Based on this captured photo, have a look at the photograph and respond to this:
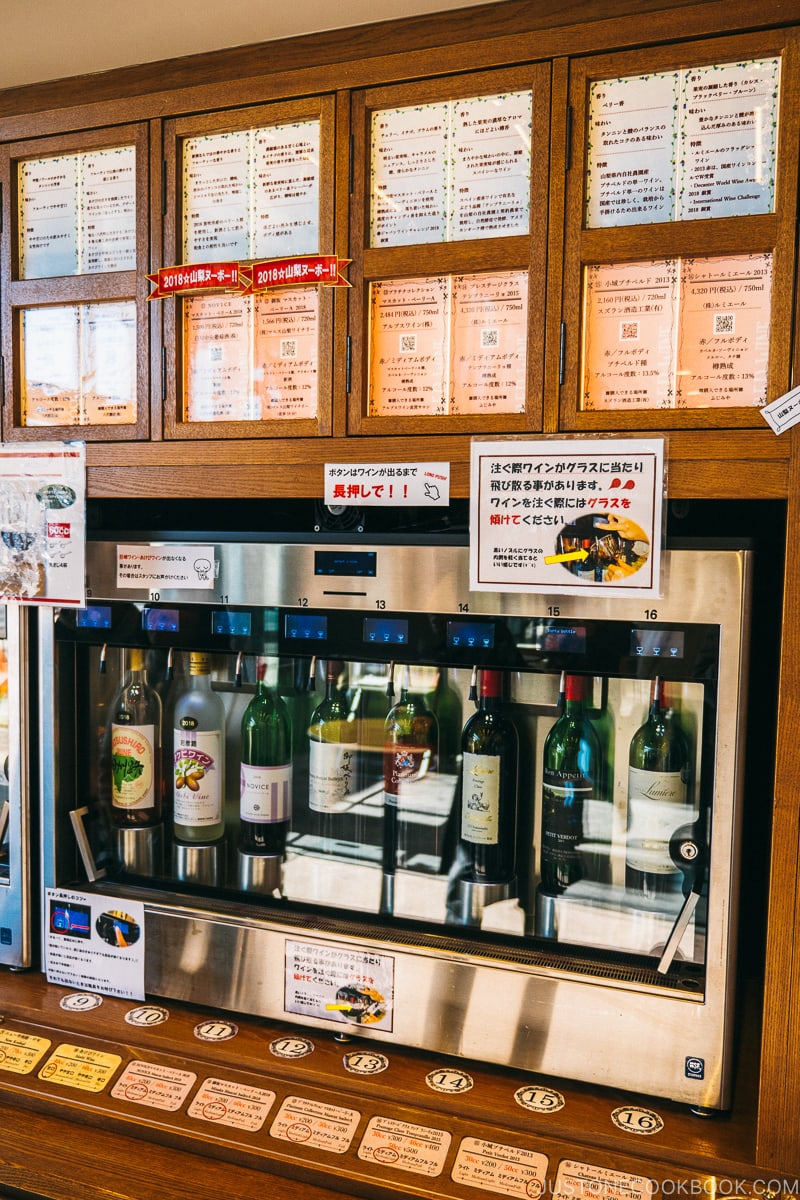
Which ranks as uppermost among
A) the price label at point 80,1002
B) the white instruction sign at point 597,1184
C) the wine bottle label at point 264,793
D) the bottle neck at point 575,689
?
the bottle neck at point 575,689

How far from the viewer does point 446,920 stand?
4.99 feet

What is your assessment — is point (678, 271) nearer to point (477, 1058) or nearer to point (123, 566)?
point (123, 566)

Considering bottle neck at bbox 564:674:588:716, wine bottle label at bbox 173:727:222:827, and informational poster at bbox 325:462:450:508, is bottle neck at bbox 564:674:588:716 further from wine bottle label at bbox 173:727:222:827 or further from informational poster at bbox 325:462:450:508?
wine bottle label at bbox 173:727:222:827

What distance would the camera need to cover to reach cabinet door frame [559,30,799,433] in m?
1.20

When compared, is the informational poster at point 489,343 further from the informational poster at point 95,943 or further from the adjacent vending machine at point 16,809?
the informational poster at point 95,943

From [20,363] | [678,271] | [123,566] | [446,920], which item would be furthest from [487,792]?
[20,363]

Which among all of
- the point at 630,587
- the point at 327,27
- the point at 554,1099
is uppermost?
the point at 327,27

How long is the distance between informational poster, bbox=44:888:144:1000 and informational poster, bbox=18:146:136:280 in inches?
44.2

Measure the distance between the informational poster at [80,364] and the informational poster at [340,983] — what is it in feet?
3.13

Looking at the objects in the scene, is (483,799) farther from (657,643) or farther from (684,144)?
(684,144)

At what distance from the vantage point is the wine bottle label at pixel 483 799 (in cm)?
149

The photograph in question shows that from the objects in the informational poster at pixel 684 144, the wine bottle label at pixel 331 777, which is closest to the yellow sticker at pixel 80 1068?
the wine bottle label at pixel 331 777

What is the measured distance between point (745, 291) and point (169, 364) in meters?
0.91

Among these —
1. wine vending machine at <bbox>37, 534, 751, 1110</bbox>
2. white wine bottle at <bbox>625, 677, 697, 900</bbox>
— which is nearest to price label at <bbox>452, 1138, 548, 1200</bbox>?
wine vending machine at <bbox>37, 534, 751, 1110</bbox>
